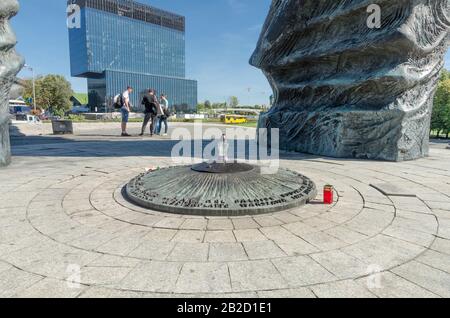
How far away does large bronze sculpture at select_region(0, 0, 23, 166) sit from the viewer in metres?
7.07

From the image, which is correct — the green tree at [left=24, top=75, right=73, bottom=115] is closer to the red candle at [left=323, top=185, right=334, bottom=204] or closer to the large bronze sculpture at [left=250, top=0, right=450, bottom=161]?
the large bronze sculpture at [left=250, top=0, right=450, bottom=161]

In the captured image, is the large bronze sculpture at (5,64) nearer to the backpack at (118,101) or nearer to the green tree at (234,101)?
the backpack at (118,101)

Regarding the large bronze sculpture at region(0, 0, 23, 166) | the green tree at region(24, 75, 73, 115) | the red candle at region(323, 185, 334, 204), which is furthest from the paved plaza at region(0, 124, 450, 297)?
the green tree at region(24, 75, 73, 115)

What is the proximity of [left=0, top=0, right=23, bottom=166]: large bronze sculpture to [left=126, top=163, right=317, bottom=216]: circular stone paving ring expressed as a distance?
4368 millimetres

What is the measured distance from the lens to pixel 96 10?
91062 millimetres

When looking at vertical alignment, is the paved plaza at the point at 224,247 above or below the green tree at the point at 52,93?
below

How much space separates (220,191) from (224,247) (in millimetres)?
1457

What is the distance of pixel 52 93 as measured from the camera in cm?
5400

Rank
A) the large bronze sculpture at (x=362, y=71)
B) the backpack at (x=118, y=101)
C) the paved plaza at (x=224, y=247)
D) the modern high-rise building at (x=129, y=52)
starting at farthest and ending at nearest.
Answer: the modern high-rise building at (x=129, y=52)
the backpack at (x=118, y=101)
the large bronze sculpture at (x=362, y=71)
the paved plaza at (x=224, y=247)

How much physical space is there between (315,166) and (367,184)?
1.97 meters

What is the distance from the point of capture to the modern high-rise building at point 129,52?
93.7 meters

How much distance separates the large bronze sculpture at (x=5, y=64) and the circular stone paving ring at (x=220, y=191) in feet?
14.3

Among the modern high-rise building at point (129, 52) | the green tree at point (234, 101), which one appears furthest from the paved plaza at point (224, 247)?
the green tree at point (234, 101)

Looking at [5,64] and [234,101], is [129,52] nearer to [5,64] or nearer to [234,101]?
[234,101]
